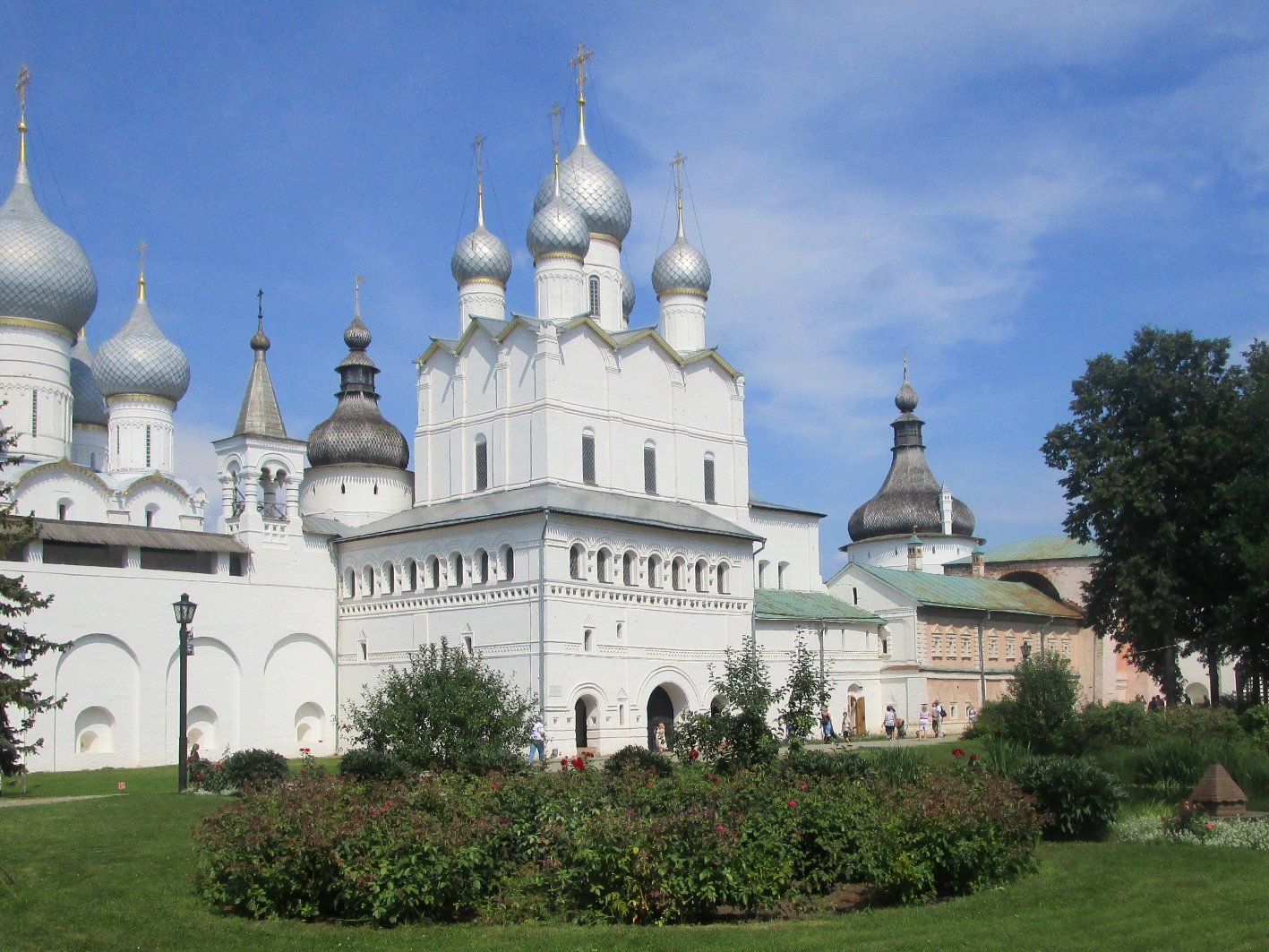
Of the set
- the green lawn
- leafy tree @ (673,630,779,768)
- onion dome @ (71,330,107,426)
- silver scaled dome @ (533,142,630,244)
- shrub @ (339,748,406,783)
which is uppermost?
silver scaled dome @ (533,142,630,244)

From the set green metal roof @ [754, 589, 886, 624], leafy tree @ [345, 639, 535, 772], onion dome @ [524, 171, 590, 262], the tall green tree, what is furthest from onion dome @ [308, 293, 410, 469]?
leafy tree @ [345, 639, 535, 772]

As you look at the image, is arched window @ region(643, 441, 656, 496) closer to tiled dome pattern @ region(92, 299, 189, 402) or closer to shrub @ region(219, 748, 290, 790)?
tiled dome pattern @ region(92, 299, 189, 402)

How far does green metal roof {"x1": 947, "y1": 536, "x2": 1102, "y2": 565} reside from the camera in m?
50.8

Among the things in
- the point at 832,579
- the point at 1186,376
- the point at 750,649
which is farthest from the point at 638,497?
the point at 750,649

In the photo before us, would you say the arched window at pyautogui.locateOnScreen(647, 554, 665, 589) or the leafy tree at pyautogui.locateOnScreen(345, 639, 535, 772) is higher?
the arched window at pyautogui.locateOnScreen(647, 554, 665, 589)

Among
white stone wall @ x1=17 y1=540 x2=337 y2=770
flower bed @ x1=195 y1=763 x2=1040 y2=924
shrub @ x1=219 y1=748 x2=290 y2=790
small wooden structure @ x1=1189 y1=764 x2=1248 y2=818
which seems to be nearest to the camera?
flower bed @ x1=195 y1=763 x2=1040 y2=924

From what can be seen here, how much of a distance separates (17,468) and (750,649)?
2458 cm

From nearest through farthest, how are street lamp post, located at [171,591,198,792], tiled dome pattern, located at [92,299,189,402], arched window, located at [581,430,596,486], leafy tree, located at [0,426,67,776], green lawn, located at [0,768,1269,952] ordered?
green lawn, located at [0,768,1269,952] < leafy tree, located at [0,426,67,776] < street lamp post, located at [171,591,198,792] < arched window, located at [581,430,596,486] < tiled dome pattern, located at [92,299,189,402]

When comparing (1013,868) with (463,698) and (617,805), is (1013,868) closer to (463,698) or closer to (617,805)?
(617,805)

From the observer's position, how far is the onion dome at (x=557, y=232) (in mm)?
36688

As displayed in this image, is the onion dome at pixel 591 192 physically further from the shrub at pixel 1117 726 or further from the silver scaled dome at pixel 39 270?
the shrub at pixel 1117 726

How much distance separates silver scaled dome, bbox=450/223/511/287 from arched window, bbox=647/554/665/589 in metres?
10.6

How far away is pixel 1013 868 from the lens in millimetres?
11523

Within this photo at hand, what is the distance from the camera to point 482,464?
35719mm
